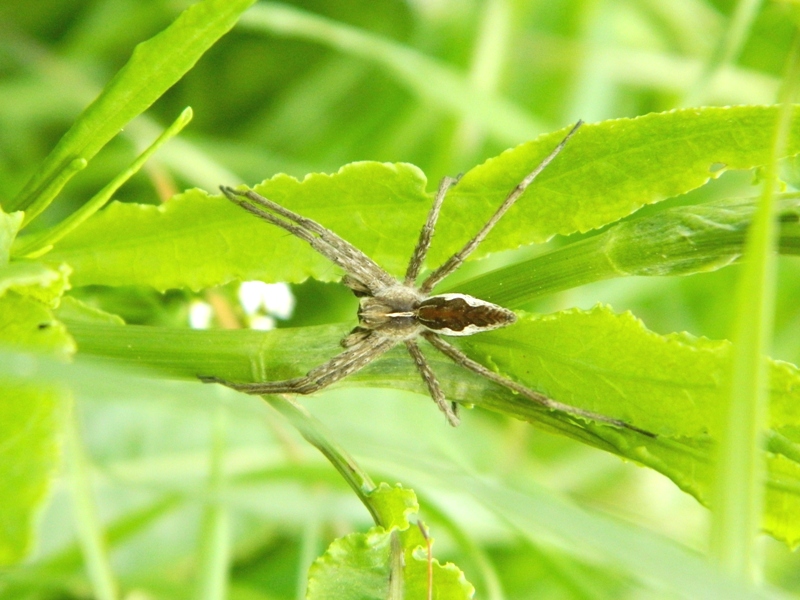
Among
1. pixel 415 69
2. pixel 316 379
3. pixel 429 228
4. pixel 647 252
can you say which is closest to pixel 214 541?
pixel 316 379

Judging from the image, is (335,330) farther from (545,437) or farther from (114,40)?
(545,437)

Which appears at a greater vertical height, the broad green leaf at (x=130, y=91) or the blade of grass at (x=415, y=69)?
the blade of grass at (x=415, y=69)

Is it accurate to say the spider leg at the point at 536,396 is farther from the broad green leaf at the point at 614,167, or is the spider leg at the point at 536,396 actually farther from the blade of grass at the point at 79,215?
the blade of grass at the point at 79,215

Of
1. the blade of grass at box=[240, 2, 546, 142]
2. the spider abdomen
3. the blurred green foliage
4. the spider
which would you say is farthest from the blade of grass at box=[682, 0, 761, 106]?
the spider abdomen

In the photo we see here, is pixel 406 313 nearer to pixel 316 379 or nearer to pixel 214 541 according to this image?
pixel 316 379

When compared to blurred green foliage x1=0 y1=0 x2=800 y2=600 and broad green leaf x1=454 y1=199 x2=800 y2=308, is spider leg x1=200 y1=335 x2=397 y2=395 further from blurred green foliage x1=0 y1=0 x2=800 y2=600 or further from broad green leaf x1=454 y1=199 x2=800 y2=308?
blurred green foliage x1=0 y1=0 x2=800 y2=600

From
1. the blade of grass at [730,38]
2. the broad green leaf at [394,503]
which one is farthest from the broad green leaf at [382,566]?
the blade of grass at [730,38]
